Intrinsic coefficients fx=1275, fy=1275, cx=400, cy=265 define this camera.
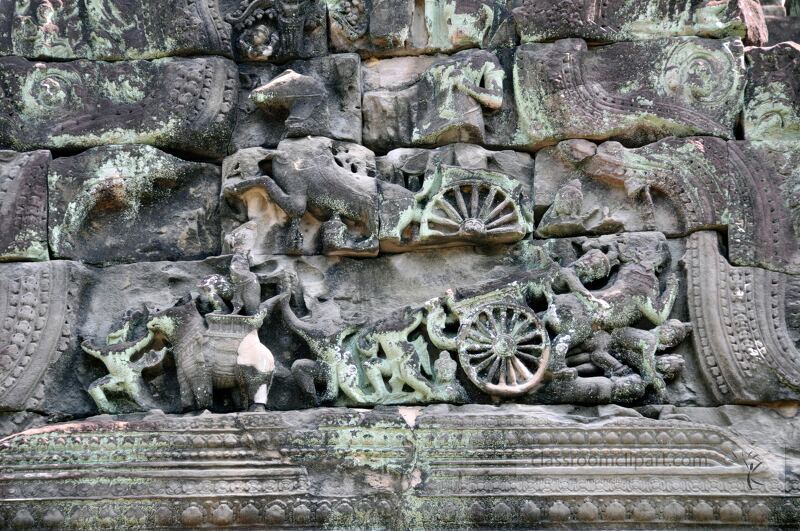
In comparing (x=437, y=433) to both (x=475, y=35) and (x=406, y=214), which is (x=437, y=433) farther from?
(x=475, y=35)

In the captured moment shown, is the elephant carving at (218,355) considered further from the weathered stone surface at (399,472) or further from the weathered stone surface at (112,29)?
the weathered stone surface at (112,29)

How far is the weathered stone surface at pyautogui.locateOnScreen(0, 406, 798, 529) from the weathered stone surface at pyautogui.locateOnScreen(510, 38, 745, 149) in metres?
1.65

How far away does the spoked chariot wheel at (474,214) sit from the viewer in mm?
6695

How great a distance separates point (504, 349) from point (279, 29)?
7.55ft

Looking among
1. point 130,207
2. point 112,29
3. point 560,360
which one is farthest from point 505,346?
point 112,29

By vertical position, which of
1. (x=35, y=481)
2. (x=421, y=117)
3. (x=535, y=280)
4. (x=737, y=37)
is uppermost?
(x=737, y=37)

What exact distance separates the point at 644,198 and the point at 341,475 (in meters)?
2.22

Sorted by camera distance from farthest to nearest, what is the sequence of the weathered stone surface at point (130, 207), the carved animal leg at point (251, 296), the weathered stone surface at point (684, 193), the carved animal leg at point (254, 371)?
the weathered stone surface at point (130, 207) < the weathered stone surface at point (684, 193) < the carved animal leg at point (251, 296) < the carved animal leg at point (254, 371)

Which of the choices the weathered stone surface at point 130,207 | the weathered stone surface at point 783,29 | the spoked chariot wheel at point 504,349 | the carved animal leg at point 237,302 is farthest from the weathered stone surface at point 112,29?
the weathered stone surface at point 783,29

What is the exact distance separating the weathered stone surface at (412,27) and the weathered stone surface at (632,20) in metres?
0.16

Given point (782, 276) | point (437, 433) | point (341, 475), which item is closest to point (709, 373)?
point (782, 276)

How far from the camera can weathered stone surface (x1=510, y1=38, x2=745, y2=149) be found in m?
6.93

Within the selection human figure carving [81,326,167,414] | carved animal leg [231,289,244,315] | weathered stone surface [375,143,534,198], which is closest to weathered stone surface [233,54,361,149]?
weathered stone surface [375,143,534,198]

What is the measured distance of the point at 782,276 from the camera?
21.6ft
